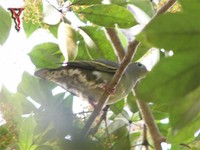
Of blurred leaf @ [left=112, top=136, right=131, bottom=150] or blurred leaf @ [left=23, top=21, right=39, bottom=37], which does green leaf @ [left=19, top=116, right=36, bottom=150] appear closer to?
blurred leaf @ [left=112, top=136, right=131, bottom=150]

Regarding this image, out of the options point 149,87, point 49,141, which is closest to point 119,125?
point 49,141

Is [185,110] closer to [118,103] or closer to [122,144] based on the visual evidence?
[122,144]

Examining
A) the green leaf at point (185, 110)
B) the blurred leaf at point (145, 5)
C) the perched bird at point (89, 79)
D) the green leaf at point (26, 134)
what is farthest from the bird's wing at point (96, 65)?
the green leaf at point (185, 110)

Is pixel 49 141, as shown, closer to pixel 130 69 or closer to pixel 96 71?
pixel 96 71

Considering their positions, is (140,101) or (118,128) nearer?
(140,101)

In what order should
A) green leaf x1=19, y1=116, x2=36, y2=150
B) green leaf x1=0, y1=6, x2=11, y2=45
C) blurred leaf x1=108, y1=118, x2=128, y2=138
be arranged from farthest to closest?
blurred leaf x1=108, y1=118, x2=128, y2=138 < green leaf x1=19, y1=116, x2=36, y2=150 < green leaf x1=0, y1=6, x2=11, y2=45

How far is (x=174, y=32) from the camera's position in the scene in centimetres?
64

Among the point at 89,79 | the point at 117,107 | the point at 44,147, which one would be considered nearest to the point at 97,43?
the point at 89,79

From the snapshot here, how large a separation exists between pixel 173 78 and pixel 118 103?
1.31 m

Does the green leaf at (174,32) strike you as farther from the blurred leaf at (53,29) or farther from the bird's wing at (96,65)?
the blurred leaf at (53,29)

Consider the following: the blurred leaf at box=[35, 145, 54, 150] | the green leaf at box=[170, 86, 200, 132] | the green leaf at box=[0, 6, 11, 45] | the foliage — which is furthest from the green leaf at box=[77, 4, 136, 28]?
the green leaf at box=[170, 86, 200, 132]

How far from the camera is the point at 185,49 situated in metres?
0.65

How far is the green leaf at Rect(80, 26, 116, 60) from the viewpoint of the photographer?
1.76m

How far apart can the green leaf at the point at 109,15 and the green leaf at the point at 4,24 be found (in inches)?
13.1
